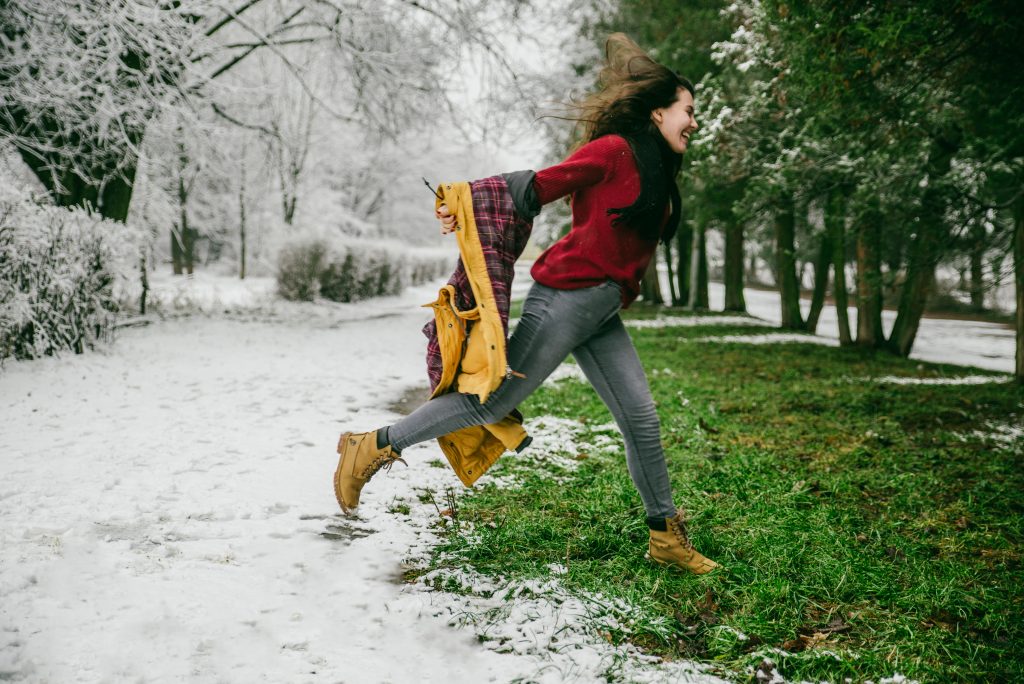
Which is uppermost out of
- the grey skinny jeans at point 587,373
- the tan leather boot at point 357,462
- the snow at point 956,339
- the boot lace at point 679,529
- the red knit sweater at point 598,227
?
the red knit sweater at point 598,227

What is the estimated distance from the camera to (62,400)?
4969mm

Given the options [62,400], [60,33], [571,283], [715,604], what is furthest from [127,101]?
[715,604]

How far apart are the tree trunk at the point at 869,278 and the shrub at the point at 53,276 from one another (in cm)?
819

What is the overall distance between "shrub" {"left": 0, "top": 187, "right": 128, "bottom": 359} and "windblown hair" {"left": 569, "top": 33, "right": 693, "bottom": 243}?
5.22 meters

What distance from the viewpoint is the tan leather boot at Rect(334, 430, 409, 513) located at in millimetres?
2650

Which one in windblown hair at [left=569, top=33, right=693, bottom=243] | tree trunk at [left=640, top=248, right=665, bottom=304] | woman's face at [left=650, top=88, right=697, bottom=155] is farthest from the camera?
tree trunk at [left=640, top=248, right=665, bottom=304]

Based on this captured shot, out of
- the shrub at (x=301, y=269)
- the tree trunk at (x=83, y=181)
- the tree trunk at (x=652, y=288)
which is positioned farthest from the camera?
the tree trunk at (x=652, y=288)

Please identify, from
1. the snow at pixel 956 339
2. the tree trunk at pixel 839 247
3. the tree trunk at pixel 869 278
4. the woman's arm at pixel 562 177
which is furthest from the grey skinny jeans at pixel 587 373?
the snow at pixel 956 339

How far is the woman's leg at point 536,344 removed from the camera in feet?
7.97

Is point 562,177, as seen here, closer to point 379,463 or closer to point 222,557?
point 379,463

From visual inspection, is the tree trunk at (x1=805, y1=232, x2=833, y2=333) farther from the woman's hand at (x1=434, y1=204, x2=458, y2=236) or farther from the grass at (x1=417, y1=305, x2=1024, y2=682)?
the woman's hand at (x1=434, y1=204, x2=458, y2=236)

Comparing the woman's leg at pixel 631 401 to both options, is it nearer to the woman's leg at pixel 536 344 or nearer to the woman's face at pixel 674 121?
the woman's leg at pixel 536 344

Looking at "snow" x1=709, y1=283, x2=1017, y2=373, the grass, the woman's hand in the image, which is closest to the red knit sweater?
the woman's hand

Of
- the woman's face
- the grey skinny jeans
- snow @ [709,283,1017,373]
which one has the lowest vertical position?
snow @ [709,283,1017,373]
